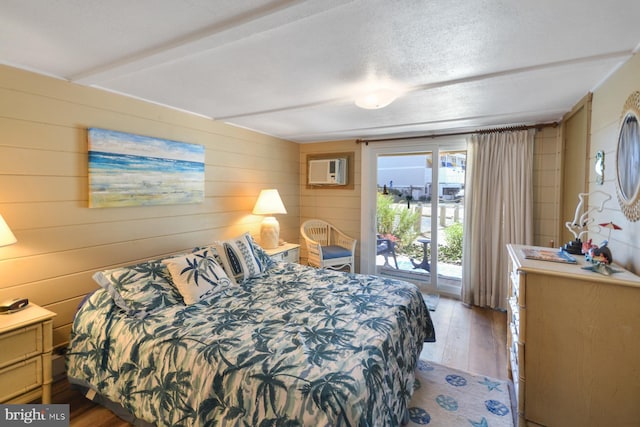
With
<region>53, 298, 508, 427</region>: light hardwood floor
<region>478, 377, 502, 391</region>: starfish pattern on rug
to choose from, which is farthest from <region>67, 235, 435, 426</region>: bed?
<region>478, 377, 502, 391</region>: starfish pattern on rug

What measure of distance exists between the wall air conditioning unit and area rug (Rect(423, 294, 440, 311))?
2.02 meters

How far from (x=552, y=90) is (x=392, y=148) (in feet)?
6.83

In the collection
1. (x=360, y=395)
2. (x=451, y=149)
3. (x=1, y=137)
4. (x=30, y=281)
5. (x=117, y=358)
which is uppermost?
(x=451, y=149)

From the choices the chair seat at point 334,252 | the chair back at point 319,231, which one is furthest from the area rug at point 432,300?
the chair back at point 319,231

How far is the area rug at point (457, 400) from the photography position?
6.15 ft

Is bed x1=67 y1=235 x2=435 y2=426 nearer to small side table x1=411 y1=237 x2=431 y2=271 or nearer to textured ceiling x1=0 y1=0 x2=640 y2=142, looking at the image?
textured ceiling x1=0 y1=0 x2=640 y2=142

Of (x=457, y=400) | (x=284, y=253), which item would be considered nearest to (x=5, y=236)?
(x=284, y=253)

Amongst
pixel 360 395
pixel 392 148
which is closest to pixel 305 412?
pixel 360 395

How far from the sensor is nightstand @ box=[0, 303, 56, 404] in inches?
62.7

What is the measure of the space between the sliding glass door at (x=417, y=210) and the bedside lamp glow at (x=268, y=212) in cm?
142

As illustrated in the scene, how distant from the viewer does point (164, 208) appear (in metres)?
2.83

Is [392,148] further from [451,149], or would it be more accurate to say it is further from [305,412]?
[305,412]

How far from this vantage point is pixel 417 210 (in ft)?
13.8

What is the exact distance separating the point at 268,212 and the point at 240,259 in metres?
1.04
